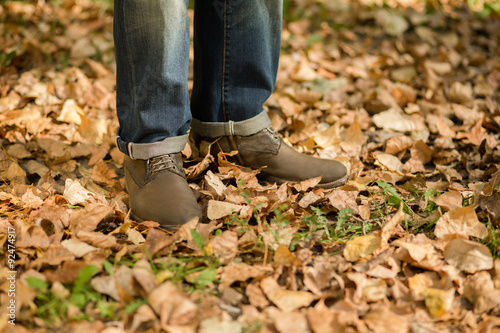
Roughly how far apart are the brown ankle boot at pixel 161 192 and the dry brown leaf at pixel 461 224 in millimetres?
666

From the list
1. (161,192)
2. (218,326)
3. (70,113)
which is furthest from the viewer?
(70,113)

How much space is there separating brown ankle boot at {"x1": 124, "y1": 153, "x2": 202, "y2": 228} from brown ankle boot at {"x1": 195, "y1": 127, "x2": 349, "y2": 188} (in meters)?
0.24

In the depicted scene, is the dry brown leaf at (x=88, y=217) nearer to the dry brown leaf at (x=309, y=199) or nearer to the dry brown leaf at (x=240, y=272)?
the dry brown leaf at (x=240, y=272)

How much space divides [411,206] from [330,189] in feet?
0.88

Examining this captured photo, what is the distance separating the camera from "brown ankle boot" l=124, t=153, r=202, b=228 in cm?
115

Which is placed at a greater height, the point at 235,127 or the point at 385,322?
the point at 235,127

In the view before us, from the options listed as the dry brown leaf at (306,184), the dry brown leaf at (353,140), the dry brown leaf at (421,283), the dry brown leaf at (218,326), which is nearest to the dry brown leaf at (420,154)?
the dry brown leaf at (353,140)

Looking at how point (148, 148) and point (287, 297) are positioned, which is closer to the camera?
point (287, 297)

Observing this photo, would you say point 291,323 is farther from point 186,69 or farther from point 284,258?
point 186,69

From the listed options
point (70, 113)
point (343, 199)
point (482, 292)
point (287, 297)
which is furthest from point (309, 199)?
point (70, 113)

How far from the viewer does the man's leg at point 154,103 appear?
1.06 m

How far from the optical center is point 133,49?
3.56ft

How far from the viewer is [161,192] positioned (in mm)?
1196

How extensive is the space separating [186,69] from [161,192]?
14.3 inches
